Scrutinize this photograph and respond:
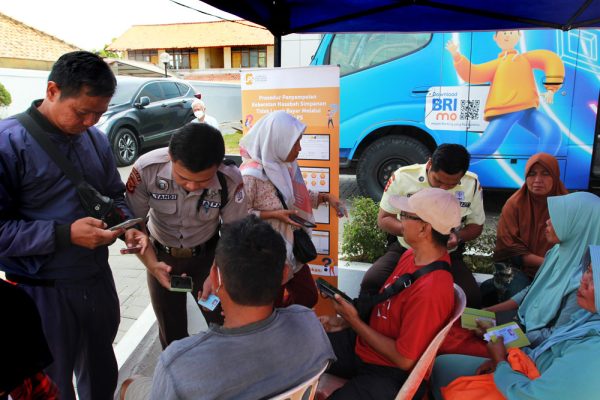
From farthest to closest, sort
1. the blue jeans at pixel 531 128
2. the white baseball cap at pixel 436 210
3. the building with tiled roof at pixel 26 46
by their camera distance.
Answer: the building with tiled roof at pixel 26 46 → the blue jeans at pixel 531 128 → the white baseball cap at pixel 436 210

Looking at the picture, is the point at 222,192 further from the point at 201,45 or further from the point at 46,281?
the point at 201,45

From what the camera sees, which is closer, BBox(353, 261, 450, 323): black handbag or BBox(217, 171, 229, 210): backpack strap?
BBox(353, 261, 450, 323): black handbag

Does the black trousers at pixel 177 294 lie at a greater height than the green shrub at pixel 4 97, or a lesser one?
lesser

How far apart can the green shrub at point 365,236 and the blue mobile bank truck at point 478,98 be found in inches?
68.2

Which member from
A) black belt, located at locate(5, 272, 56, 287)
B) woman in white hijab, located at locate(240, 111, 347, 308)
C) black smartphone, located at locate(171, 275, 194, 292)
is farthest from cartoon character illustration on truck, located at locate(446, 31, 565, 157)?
black belt, located at locate(5, 272, 56, 287)

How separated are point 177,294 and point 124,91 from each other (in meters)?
9.25

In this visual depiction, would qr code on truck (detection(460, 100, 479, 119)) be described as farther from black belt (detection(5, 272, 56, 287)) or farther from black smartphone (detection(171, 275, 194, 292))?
black belt (detection(5, 272, 56, 287))

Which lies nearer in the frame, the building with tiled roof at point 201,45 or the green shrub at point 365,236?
the green shrub at point 365,236

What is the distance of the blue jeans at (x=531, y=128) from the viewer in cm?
530

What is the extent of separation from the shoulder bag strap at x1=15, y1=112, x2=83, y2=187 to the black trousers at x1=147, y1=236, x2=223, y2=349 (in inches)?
29.0

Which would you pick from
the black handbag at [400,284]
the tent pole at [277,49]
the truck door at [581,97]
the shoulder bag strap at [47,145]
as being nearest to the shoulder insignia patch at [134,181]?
the shoulder bag strap at [47,145]

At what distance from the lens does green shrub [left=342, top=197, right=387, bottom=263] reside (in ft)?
13.0

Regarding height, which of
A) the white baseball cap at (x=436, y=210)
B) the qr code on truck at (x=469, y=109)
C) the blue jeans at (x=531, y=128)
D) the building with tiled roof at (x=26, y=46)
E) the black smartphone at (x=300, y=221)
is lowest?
the black smartphone at (x=300, y=221)

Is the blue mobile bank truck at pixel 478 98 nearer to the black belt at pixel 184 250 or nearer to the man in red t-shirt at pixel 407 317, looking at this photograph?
Result: the black belt at pixel 184 250
